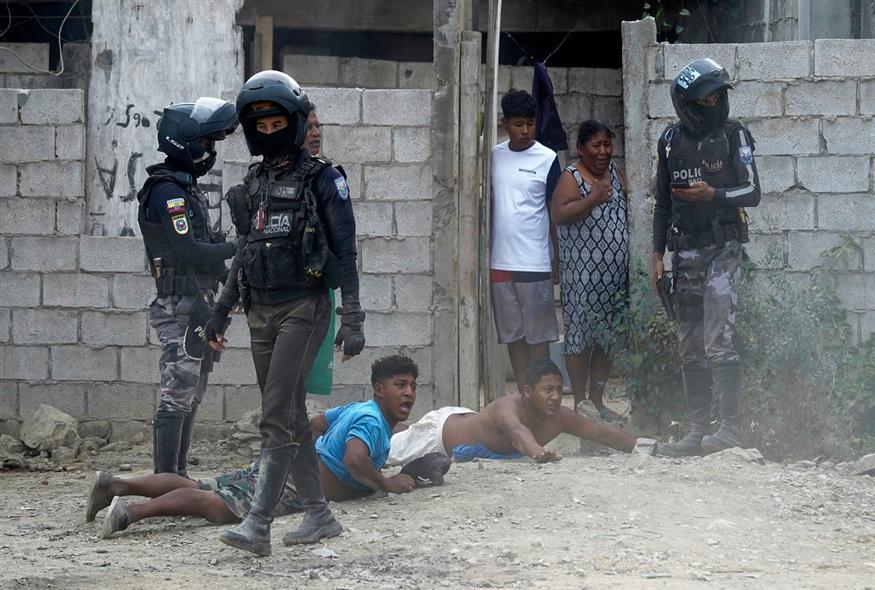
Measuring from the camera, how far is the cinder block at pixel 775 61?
26.0 feet

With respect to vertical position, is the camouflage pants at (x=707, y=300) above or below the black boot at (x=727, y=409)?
above

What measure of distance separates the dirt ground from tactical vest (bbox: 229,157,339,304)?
105 cm

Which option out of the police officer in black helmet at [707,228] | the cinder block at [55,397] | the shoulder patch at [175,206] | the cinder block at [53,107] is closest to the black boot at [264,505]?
the shoulder patch at [175,206]

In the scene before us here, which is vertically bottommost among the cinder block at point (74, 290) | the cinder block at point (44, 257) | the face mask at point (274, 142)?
the cinder block at point (74, 290)

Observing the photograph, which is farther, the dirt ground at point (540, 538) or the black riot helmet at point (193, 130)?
the black riot helmet at point (193, 130)

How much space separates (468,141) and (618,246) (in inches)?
42.8

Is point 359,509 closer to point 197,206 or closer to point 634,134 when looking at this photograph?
point 197,206

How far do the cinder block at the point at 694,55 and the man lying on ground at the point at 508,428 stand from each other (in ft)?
6.75

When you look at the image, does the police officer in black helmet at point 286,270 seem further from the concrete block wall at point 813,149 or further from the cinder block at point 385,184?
the concrete block wall at point 813,149

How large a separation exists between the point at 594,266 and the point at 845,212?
1.46 m

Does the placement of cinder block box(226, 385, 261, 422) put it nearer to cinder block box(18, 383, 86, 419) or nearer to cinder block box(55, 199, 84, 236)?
cinder block box(18, 383, 86, 419)

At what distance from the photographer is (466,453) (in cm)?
725

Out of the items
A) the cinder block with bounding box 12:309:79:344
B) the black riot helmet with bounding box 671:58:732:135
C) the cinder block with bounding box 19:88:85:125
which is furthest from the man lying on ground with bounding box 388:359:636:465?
the cinder block with bounding box 19:88:85:125

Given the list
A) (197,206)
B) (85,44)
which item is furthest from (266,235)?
(85,44)
